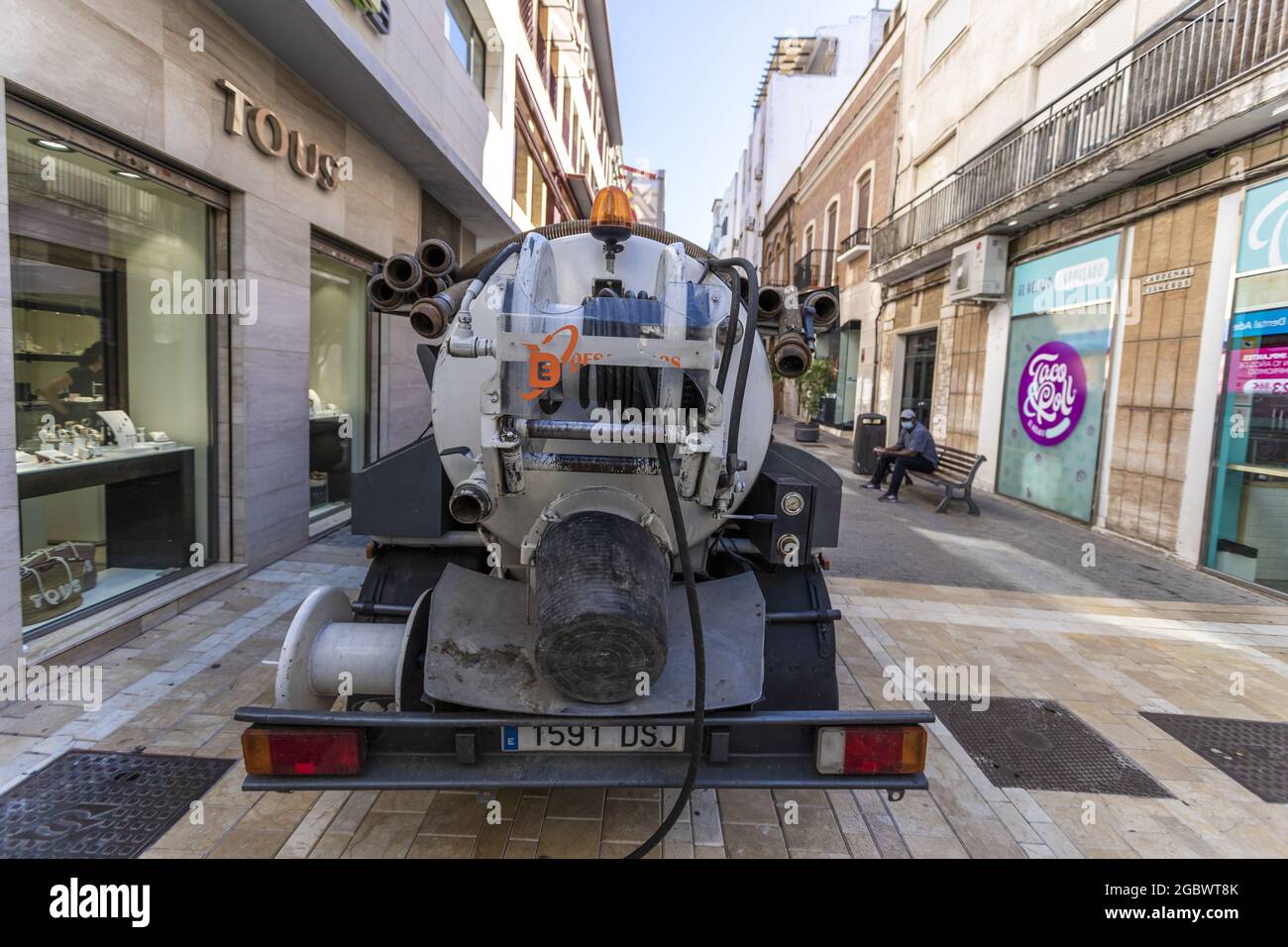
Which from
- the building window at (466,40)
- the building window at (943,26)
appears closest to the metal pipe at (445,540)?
the building window at (466,40)

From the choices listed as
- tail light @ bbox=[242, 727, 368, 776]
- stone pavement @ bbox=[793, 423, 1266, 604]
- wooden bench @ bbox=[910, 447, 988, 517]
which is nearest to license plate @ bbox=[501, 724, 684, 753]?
tail light @ bbox=[242, 727, 368, 776]

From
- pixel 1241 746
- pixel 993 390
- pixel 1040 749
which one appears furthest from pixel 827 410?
pixel 1040 749

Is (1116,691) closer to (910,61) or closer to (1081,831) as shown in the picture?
(1081,831)

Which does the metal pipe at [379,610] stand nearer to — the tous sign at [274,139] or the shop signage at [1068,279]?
the tous sign at [274,139]

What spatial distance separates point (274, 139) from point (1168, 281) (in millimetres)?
9784

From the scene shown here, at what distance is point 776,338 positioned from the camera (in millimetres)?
3041

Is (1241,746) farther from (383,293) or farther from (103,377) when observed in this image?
(103,377)

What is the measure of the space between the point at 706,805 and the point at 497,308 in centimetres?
241

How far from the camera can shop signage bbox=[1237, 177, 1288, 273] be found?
6.69m

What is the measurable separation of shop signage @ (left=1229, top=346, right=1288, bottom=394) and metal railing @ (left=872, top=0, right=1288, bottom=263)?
2.70 metres

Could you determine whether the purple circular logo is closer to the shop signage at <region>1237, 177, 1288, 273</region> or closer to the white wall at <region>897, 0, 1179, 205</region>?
the shop signage at <region>1237, 177, 1288, 273</region>

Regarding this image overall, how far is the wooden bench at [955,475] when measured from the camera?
10469 millimetres

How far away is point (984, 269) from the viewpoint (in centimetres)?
1173
